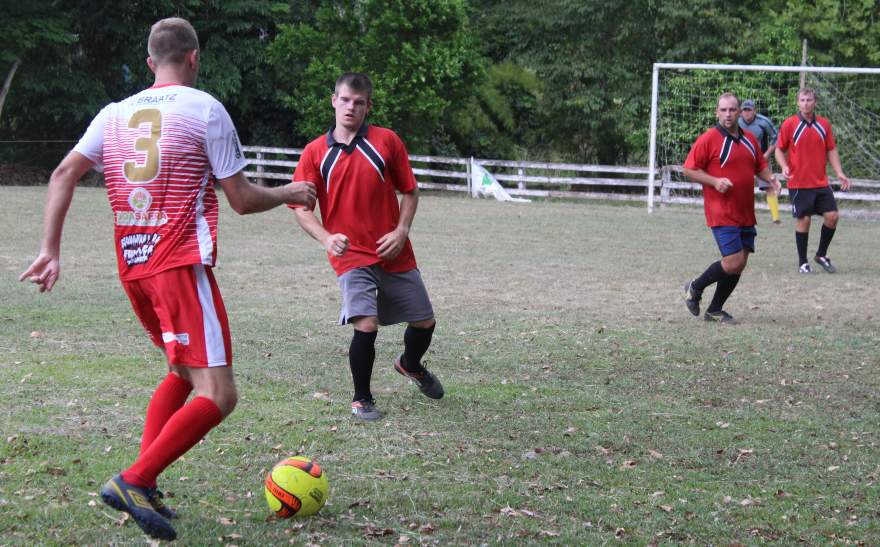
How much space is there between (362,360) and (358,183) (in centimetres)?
103

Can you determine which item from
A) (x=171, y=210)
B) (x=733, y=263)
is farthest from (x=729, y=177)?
(x=171, y=210)

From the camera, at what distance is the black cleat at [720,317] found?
32.6 ft

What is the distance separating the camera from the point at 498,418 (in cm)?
641

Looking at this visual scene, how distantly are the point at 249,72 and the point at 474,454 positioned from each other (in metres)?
26.7

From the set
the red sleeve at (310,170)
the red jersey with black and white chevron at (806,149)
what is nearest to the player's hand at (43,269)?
the red sleeve at (310,170)

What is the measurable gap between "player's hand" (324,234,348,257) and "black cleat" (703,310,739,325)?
512 centimetres

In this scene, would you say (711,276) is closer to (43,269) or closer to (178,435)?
(178,435)

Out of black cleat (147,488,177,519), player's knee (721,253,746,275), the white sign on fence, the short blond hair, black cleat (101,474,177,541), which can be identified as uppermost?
the short blond hair

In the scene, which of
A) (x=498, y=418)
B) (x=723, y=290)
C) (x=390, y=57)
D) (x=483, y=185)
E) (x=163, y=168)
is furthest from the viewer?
(x=390, y=57)

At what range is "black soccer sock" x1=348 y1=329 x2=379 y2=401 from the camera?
20.6 ft

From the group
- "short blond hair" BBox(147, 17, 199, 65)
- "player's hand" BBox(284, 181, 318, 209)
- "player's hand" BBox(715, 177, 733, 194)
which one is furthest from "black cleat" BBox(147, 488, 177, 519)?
"player's hand" BBox(715, 177, 733, 194)

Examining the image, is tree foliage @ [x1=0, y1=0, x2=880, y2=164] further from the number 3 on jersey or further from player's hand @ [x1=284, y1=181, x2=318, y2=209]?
the number 3 on jersey

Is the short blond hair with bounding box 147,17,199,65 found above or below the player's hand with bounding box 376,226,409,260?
above

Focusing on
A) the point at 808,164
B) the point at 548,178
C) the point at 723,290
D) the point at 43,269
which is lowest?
the point at 548,178
